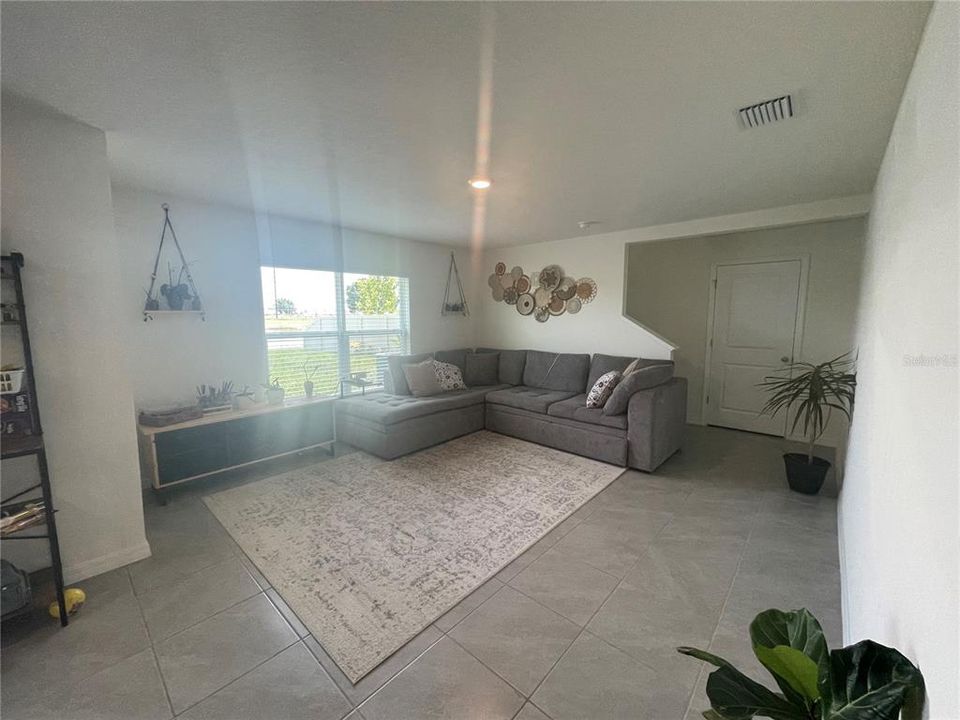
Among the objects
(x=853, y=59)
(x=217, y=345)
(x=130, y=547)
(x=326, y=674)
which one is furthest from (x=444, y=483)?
(x=853, y=59)

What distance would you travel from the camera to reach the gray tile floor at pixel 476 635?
139cm

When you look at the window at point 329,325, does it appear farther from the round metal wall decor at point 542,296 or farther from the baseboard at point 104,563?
the baseboard at point 104,563

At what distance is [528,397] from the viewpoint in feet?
14.0

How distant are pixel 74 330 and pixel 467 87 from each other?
7.36ft

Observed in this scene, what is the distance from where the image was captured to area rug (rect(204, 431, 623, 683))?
70.9 inches

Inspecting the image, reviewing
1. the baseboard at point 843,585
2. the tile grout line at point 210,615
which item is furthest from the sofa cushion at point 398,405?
the baseboard at point 843,585

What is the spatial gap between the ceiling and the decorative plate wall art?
2013mm

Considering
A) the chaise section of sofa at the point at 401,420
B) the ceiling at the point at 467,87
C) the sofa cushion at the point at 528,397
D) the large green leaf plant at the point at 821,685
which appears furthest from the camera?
the sofa cushion at the point at 528,397

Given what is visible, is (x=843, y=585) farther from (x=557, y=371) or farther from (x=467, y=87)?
(x=557, y=371)

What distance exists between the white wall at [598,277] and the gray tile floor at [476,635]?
2346mm

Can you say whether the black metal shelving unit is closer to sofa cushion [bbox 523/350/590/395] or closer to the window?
the window

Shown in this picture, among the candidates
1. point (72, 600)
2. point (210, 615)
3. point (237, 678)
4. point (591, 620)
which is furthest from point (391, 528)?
point (72, 600)

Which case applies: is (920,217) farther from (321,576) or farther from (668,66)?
(321,576)

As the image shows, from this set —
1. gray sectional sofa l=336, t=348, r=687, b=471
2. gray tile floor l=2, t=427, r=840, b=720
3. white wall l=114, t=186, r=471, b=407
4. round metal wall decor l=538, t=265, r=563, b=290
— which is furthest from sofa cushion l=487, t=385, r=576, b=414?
white wall l=114, t=186, r=471, b=407
